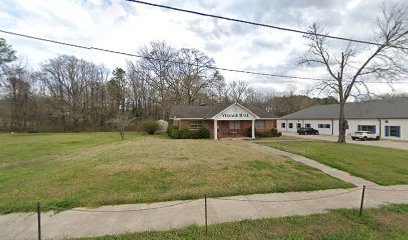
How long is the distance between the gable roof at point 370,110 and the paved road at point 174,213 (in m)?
27.5

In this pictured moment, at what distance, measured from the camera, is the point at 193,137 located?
26.8 m

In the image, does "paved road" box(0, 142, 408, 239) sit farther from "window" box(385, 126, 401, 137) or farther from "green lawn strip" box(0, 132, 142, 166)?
"window" box(385, 126, 401, 137)

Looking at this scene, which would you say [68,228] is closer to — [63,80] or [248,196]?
[248,196]

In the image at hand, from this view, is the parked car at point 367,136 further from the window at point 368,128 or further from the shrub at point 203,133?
the shrub at point 203,133

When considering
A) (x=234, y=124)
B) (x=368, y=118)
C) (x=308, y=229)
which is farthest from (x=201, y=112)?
(x=308, y=229)

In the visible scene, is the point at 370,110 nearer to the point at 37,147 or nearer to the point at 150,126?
the point at 150,126

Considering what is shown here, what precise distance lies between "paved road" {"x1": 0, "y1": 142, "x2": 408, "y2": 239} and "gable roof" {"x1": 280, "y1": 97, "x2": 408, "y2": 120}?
90.2ft

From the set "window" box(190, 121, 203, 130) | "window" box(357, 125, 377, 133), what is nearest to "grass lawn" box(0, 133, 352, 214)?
"window" box(190, 121, 203, 130)

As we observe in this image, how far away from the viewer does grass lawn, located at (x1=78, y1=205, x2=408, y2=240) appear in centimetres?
433

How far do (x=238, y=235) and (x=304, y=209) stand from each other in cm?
231

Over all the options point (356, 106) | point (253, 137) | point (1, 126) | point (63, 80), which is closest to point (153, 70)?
point (63, 80)

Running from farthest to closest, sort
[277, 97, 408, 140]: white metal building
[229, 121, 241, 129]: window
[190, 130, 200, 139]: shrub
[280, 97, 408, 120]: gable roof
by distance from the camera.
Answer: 1. [229, 121, 241, 129]: window
2. [280, 97, 408, 120]: gable roof
3. [190, 130, 200, 139]: shrub
4. [277, 97, 408, 140]: white metal building

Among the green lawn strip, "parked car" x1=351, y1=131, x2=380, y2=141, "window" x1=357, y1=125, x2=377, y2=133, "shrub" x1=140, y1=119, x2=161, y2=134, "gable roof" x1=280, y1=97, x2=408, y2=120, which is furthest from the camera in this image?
"shrub" x1=140, y1=119, x2=161, y2=134

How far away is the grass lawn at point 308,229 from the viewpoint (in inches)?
171
